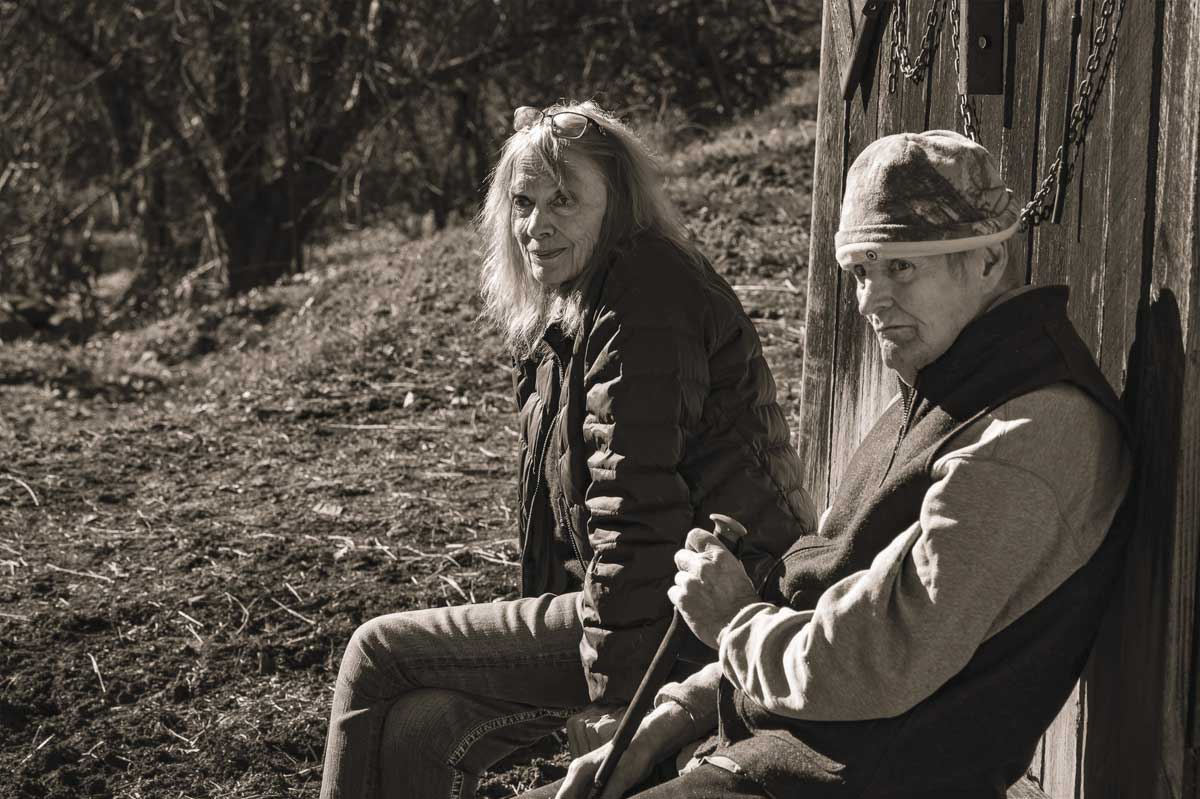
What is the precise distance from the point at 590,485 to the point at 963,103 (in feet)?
3.57

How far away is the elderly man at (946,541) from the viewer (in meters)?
1.95

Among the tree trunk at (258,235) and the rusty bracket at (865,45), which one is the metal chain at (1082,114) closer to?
the rusty bracket at (865,45)

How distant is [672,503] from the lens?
113 inches

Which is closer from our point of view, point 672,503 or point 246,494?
point 672,503

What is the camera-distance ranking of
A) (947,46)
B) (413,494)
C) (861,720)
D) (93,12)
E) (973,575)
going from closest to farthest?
(973,575)
(861,720)
(947,46)
(413,494)
(93,12)

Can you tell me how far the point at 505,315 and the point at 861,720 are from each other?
67.0 inches

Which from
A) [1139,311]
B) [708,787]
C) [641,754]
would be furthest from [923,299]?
[641,754]

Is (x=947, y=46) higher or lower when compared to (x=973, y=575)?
higher

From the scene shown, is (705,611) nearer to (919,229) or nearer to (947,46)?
(919,229)

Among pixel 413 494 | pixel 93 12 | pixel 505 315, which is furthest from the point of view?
pixel 93 12

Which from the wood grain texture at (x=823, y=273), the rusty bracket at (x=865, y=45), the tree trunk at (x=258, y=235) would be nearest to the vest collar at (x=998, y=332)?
the rusty bracket at (x=865, y=45)

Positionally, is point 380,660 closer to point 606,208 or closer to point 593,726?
point 593,726

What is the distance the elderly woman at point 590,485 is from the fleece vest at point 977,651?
740 mm

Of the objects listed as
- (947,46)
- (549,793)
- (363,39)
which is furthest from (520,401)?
(363,39)
